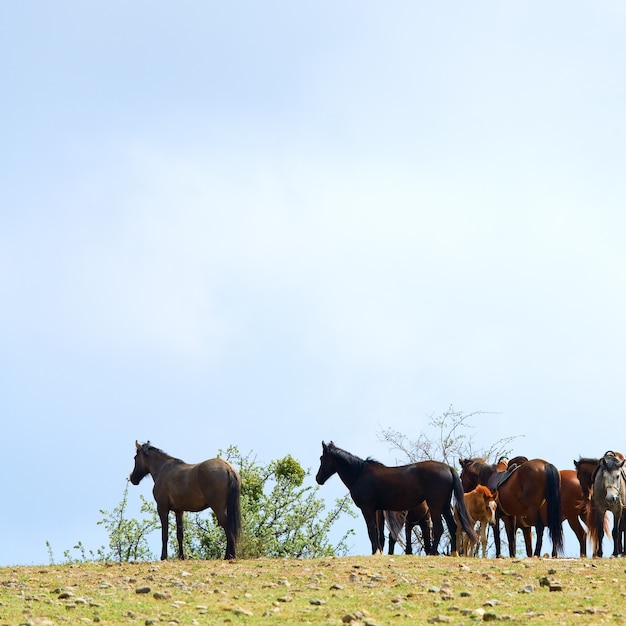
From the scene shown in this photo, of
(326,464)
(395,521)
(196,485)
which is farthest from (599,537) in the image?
(196,485)

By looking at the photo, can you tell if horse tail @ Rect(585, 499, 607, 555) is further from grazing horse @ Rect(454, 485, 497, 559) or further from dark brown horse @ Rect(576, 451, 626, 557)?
grazing horse @ Rect(454, 485, 497, 559)

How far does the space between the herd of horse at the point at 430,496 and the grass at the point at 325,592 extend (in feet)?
6.88

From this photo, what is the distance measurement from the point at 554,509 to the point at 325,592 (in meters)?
8.41

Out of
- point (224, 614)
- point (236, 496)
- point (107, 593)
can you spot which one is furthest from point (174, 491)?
point (224, 614)

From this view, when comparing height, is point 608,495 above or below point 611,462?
below

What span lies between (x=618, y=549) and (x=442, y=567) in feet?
19.6

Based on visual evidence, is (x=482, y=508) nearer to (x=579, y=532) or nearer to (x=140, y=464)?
(x=579, y=532)

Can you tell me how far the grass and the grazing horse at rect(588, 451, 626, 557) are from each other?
2211mm

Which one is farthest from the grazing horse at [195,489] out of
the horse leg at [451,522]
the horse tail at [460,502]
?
the horse tail at [460,502]

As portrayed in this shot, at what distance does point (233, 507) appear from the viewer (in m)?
21.4

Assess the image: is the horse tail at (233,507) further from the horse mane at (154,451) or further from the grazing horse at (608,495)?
the grazing horse at (608,495)

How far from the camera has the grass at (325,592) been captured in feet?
44.5

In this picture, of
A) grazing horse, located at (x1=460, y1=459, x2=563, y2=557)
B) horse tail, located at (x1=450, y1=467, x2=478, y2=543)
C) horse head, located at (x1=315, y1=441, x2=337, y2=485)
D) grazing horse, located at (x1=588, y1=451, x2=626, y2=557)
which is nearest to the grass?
horse tail, located at (x1=450, y1=467, x2=478, y2=543)

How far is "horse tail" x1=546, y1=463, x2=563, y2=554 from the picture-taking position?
2220cm
